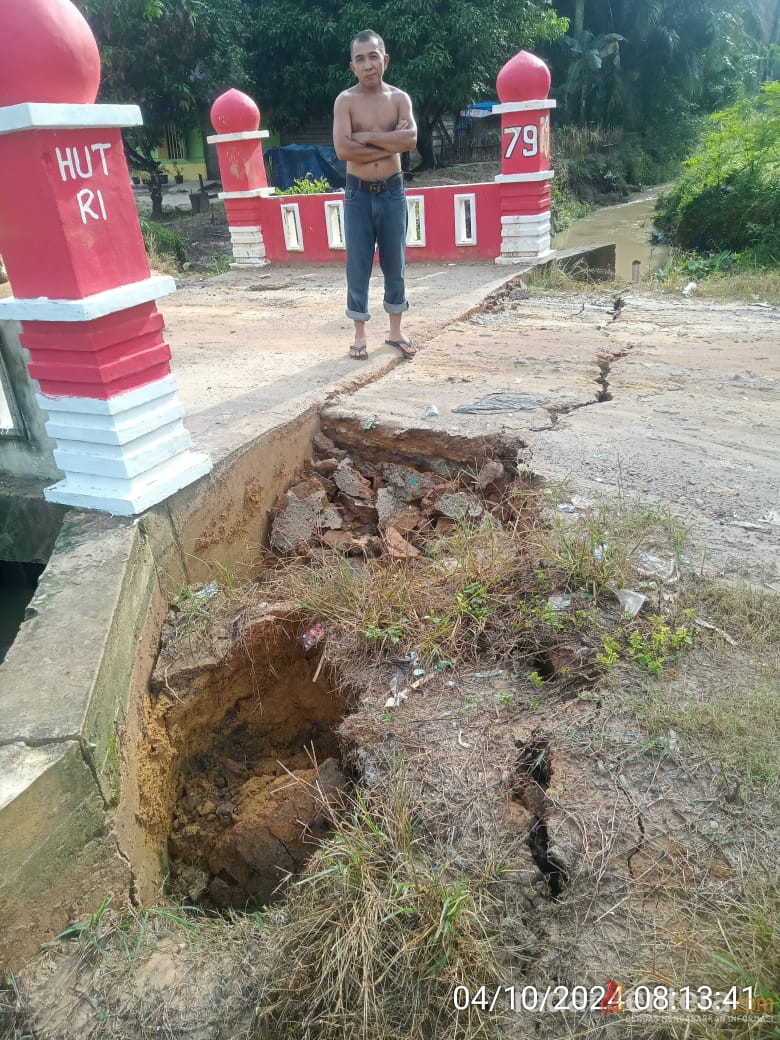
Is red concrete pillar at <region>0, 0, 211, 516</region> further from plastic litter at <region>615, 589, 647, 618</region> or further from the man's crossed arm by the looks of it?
the man's crossed arm

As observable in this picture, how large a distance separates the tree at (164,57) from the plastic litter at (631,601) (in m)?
12.9

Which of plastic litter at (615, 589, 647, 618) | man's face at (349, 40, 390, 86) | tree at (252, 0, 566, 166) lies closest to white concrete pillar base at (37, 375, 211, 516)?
plastic litter at (615, 589, 647, 618)

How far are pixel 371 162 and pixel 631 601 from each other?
2762 mm

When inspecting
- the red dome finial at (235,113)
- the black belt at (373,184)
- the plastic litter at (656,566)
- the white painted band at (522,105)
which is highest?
the red dome finial at (235,113)

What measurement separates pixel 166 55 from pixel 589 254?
10.4 m

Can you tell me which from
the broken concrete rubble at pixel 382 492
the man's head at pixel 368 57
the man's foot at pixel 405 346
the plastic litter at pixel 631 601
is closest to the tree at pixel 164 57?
the man's foot at pixel 405 346

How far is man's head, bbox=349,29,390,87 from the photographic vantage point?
3.70 meters

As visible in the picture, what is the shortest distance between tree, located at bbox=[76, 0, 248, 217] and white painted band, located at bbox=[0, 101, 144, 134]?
11.8 metres

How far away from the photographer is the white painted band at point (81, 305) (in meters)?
2.32

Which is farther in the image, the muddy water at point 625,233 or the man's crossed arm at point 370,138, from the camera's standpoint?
the muddy water at point 625,233

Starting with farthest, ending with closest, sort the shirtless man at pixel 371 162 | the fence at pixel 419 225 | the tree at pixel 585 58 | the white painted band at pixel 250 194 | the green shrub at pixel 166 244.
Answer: the tree at pixel 585 58 → the green shrub at pixel 166 244 → the white painted band at pixel 250 194 → the fence at pixel 419 225 → the shirtless man at pixel 371 162

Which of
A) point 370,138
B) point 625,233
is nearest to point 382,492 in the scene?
point 370,138

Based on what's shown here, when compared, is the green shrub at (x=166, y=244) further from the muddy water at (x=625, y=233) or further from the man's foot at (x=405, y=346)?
the man's foot at (x=405, y=346)

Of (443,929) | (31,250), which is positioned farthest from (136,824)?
(31,250)
